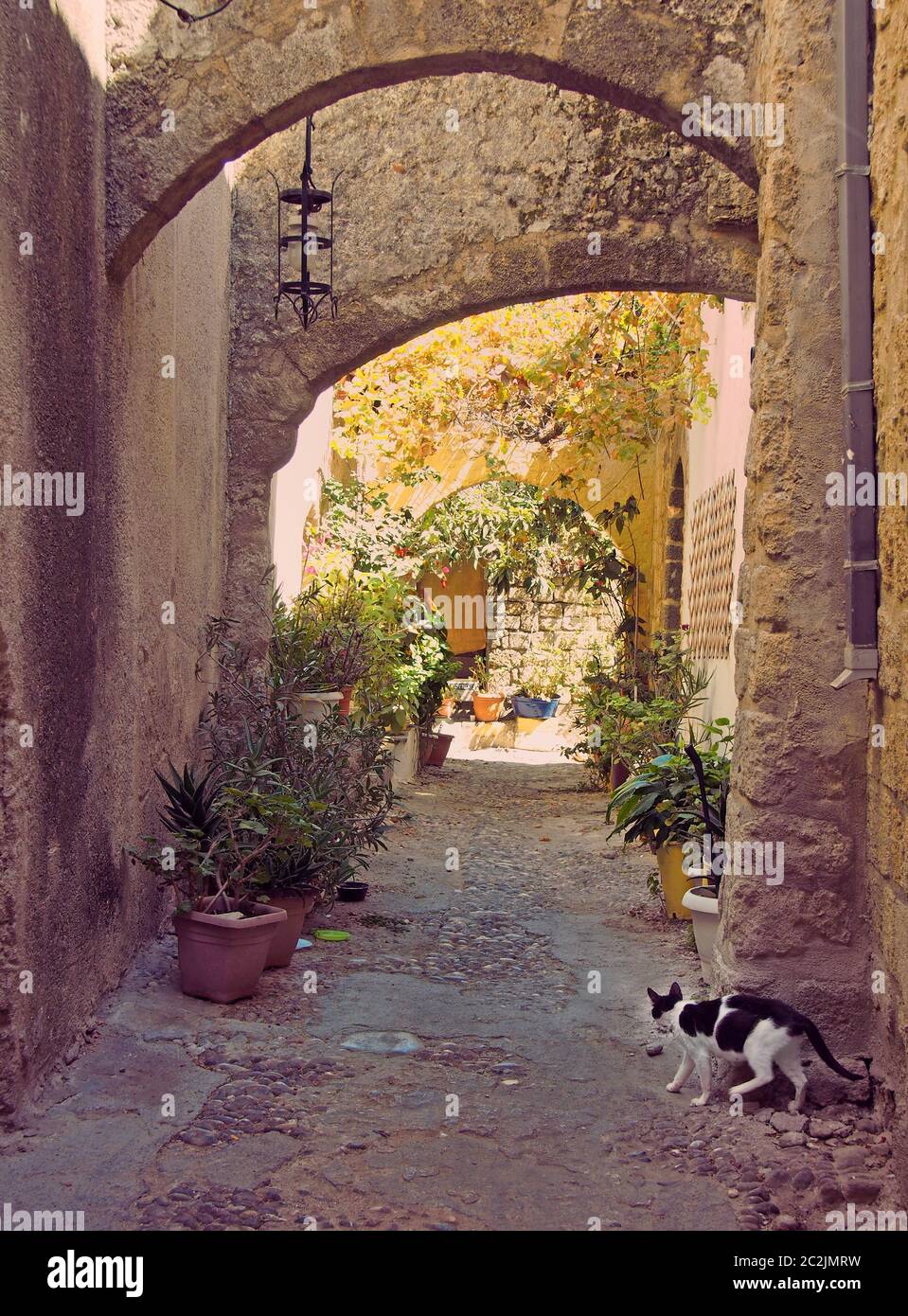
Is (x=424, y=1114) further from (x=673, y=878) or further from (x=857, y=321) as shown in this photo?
(x=673, y=878)

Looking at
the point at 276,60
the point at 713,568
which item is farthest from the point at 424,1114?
the point at 713,568

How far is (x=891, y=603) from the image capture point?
9.59 feet

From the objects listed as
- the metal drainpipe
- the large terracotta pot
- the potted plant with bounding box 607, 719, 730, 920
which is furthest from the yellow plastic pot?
the metal drainpipe

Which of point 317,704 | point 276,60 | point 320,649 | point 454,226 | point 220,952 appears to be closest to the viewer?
point 276,60

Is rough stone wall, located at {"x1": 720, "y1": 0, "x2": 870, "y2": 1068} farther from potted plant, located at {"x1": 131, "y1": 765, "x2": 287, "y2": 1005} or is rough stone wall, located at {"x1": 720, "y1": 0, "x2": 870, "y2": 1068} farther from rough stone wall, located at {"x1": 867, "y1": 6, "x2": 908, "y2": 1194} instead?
potted plant, located at {"x1": 131, "y1": 765, "x2": 287, "y2": 1005}

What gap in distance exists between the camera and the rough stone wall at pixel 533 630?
49.9 feet

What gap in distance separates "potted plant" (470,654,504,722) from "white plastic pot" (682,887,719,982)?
→ 1046 cm

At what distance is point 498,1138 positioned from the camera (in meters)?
3.14

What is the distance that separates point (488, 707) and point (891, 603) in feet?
39.6

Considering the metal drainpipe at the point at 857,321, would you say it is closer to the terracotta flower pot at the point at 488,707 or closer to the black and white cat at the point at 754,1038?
the black and white cat at the point at 754,1038

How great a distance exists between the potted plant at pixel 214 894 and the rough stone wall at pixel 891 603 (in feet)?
6.51

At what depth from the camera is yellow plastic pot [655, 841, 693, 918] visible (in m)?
5.55
